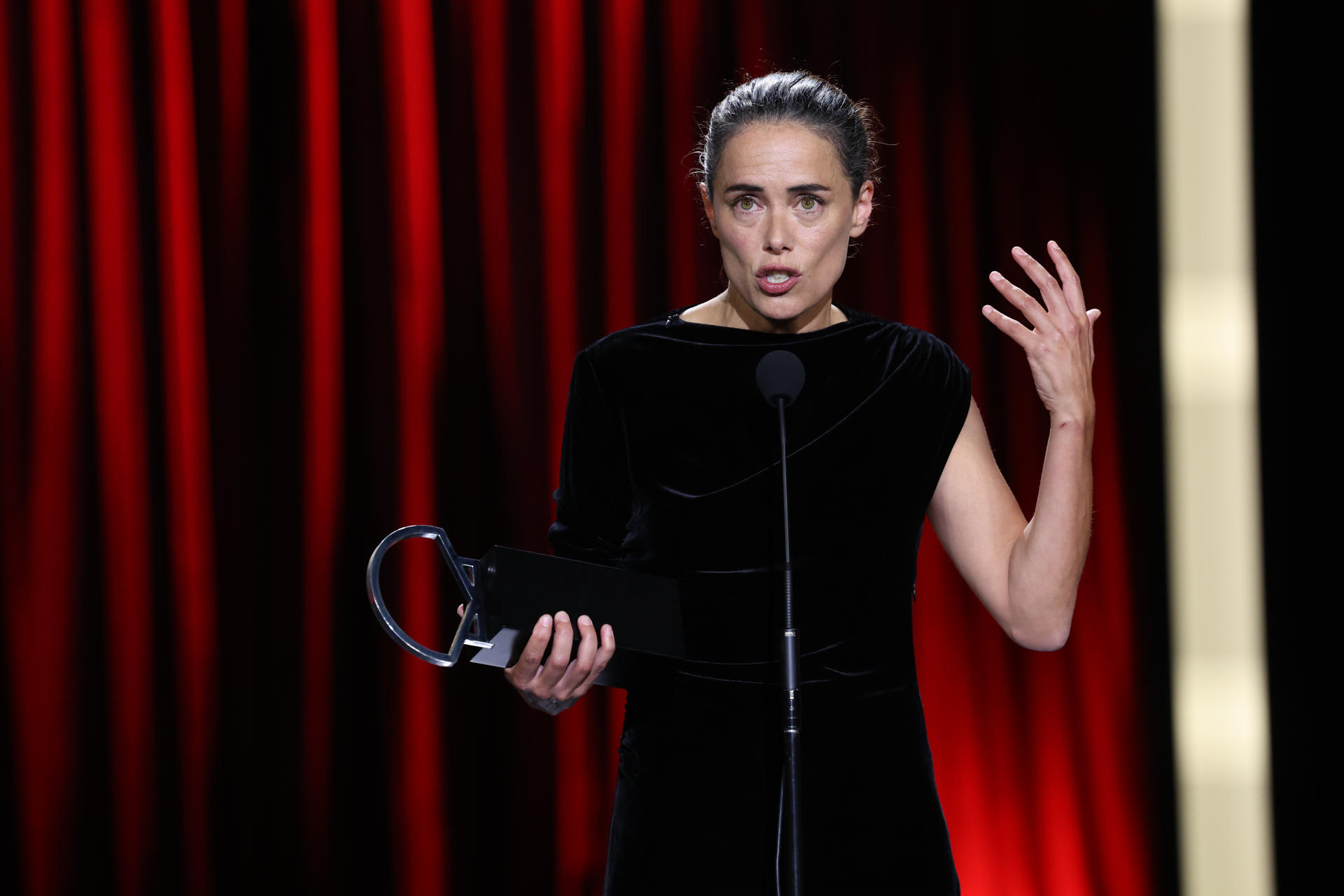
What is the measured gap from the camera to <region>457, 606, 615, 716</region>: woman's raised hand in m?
1.09

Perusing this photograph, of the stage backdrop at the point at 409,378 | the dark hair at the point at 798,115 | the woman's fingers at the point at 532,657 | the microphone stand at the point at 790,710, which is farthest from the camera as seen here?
the stage backdrop at the point at 409,378

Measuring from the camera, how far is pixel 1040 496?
1.23 meters

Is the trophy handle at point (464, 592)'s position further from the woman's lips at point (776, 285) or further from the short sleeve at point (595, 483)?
the woman's lips at point (776, 285)

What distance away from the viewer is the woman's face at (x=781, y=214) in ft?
4.20

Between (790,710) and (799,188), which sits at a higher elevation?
(799,188)

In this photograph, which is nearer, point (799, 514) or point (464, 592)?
point (464, 592)

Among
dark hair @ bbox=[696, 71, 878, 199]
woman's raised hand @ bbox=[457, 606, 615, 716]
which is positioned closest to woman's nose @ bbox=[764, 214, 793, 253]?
dark hair @ bbox=[696, 71, 878, 199]

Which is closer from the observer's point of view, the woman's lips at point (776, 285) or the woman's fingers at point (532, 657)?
the woman's fingers at point (532, 657)

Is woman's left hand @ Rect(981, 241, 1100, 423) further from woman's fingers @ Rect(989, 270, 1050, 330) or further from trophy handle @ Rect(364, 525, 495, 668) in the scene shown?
trophy handle @ Rect(364, 525, 495, 668)

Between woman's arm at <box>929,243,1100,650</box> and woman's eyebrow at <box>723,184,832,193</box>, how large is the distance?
0.23m

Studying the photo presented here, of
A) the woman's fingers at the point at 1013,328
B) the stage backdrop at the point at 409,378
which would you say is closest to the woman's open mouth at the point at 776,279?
the woman's fingers at the point at 1013,328

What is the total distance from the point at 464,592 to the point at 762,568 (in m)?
0.35

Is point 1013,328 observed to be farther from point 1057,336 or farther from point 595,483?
point 595,483

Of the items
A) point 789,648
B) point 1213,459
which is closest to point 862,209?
point 789,648
